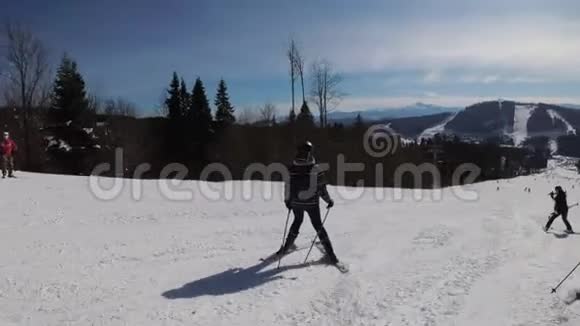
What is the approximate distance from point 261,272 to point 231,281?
0.57 metres

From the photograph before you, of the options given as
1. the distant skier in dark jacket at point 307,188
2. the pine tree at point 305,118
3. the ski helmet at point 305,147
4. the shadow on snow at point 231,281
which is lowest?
the shadow on snow at point 231,281

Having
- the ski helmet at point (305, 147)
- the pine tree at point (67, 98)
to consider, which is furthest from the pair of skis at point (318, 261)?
the pine tree at point (67, 98)

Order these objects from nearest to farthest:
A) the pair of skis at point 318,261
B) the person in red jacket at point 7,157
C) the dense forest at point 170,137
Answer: the pair of skis at point 318,261
the person in red jacket at point 7,157
the dense forest at point 170,137

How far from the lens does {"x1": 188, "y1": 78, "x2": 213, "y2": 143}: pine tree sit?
48.5 metres

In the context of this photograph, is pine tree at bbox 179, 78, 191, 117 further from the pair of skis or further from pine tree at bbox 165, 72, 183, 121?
the pair of skis

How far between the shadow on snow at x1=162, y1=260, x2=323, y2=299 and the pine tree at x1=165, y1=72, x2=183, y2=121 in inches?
1836

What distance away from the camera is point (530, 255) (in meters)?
7.16

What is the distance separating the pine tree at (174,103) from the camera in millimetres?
51000

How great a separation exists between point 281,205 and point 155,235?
5157mm

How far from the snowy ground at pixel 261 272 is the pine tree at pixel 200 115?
1484 inches

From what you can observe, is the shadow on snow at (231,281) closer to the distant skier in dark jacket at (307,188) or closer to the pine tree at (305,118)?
the distant skier in dark jacket at (307,188)

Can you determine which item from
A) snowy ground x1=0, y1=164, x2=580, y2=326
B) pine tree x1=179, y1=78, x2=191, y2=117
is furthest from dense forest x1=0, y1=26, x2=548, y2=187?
snowy ground x1=0, y1=164, x2=580, y2=326

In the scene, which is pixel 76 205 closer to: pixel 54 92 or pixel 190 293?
pixel 190 293

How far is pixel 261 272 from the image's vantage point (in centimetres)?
639
